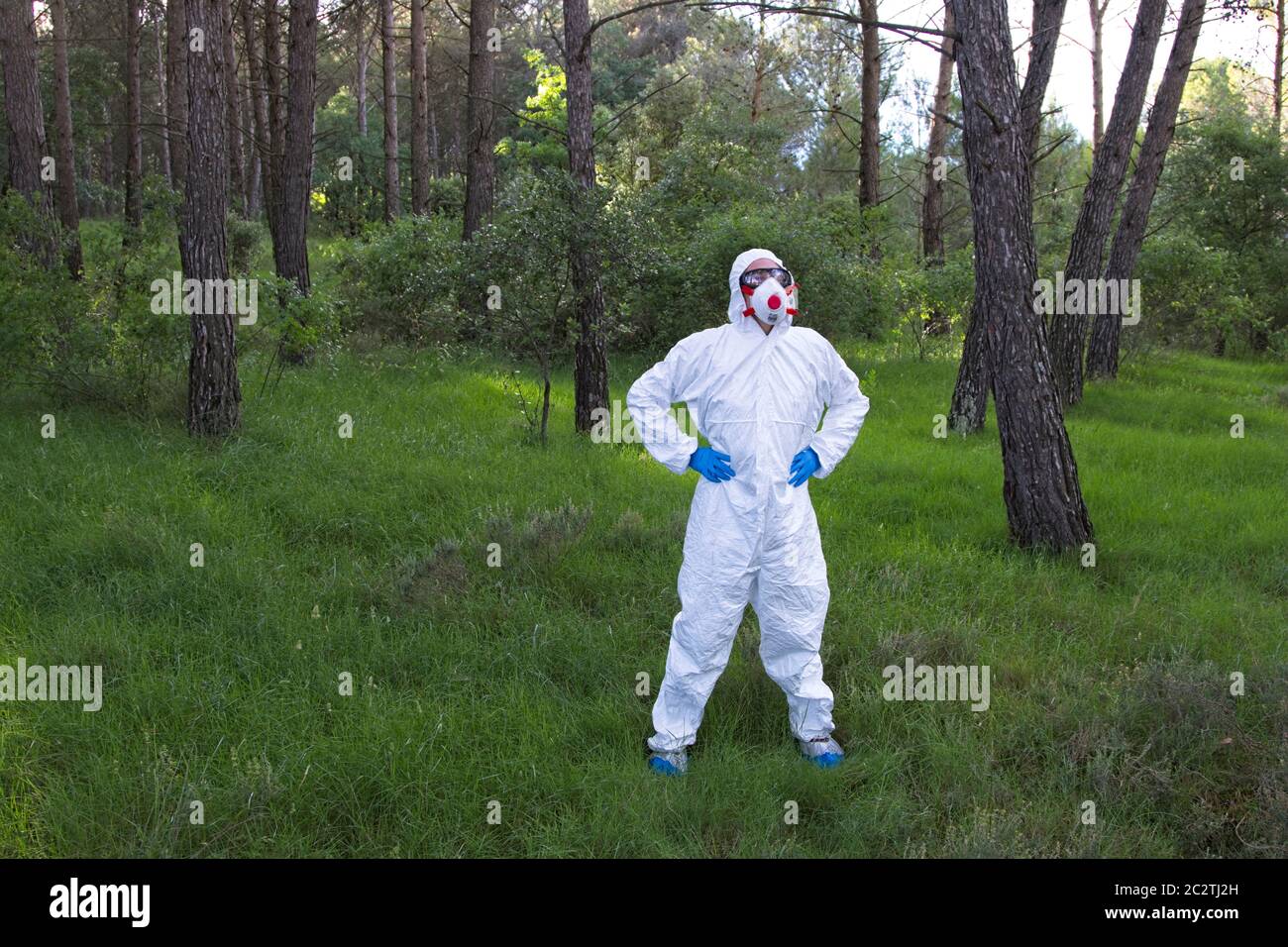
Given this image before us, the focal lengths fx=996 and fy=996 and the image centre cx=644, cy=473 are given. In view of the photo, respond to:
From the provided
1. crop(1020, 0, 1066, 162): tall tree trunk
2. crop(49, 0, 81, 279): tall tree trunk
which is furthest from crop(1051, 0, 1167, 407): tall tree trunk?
crop(49, 0, 81, 279): tall tree trunk

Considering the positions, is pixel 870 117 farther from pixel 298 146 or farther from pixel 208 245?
pixel 208 245

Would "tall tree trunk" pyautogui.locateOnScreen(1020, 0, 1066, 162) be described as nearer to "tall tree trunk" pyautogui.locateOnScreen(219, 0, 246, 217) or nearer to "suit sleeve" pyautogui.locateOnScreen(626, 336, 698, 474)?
"suit sleeve" pyautogui.locateOnScreen(626, 336, 698, 474)

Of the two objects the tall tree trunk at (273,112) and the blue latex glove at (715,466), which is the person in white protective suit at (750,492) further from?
the tall tree trunk at (273,112)

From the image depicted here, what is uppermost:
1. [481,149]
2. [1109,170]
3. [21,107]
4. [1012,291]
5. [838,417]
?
[481,149]

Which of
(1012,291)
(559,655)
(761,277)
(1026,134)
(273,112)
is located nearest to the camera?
A: (761,277)

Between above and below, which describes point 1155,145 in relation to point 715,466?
above

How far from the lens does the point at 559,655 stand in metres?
5.16

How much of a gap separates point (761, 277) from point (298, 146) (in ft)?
34.0

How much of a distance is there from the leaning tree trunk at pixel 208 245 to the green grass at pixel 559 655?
0.37 metres

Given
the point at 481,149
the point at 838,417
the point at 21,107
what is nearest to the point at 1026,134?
the point at 838,417

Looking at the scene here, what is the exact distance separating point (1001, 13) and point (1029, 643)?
395 centimetres

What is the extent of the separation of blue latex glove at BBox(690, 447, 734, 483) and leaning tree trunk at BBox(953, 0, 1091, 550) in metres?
3.35

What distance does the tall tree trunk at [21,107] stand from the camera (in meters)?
12.1
